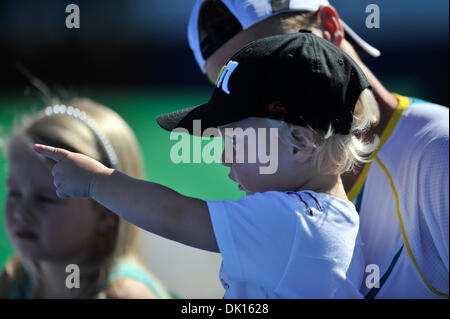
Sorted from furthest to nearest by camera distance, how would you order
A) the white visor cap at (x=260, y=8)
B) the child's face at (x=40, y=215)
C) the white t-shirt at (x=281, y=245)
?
the child's face at (x=40, y=215)
the white visor cap at (x=260, y=8)
the white t-shirt at (x=281, y=245)

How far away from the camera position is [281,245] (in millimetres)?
812

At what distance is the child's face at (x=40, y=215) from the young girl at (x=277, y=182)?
0.68 metres

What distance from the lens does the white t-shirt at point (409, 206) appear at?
1.05 meters

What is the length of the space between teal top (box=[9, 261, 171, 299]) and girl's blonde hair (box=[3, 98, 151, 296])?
0.02m

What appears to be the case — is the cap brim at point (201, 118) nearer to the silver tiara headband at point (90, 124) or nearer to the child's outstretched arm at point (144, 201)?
the child's outstretched arm at point (144, 201)

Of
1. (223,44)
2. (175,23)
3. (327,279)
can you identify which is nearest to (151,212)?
(327,279)

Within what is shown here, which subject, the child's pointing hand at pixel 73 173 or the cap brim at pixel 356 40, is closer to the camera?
the child's pointing hand at pixel 73 173

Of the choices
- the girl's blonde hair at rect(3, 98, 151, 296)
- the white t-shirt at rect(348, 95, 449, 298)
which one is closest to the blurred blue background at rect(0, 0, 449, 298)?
the girl's blonde hair at rect(3, 98, 151, 296)

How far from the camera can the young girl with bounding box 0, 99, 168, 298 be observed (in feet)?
4.89

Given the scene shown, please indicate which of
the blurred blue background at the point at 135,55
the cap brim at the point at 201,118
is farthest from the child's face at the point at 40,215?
the blurred blue background at the point at 135,55

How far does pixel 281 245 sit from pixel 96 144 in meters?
0.94

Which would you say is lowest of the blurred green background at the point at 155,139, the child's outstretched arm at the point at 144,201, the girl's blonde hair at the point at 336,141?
the blurred green background at the point at 155,139

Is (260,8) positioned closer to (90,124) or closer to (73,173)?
(73,173)

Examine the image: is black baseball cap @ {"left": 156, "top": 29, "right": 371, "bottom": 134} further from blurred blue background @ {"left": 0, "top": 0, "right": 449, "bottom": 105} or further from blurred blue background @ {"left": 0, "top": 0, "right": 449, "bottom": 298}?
blurred blue background @ {"left": 0, "top": 0, "right": 449, "bottom": 105}
